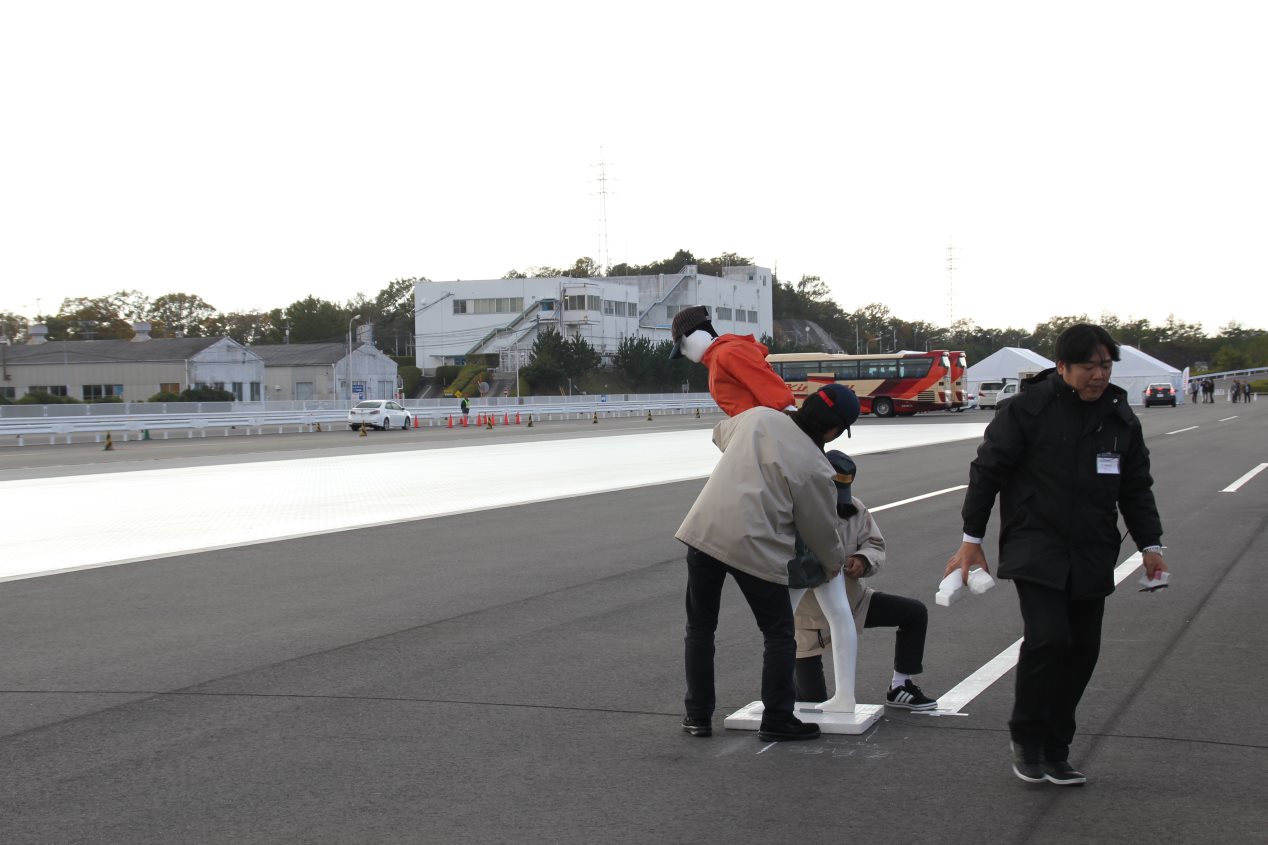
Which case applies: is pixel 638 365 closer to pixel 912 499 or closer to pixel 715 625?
pixel 912 499

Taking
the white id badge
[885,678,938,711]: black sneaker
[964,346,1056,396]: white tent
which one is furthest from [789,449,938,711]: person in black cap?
[964,346,1056,396]: white tent

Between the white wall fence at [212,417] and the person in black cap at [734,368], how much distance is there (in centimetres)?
4052

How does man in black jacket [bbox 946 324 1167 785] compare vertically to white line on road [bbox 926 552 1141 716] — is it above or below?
above

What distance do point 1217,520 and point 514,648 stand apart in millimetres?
10125

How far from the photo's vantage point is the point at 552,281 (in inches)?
4060

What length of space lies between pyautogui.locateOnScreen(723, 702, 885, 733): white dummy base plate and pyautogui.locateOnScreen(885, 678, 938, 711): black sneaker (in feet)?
0.62

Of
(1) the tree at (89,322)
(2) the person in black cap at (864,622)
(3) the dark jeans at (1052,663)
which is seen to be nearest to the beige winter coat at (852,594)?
(2) the person in black cap at (864,622)

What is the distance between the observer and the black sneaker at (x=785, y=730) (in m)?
5.48

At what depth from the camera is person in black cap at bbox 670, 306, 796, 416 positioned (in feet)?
19.3

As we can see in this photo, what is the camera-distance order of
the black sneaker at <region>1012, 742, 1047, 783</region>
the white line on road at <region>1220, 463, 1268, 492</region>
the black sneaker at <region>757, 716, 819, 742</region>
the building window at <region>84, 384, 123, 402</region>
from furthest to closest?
the building window at <region>84, 384, 123, 402</region>, the white line on road at <region>1220, 463, 1268, 492</region>, the black sneaker at <region>757, 716, 819, 742</region>, the black sneaker at <region>1012, 742, 1047, 783</region>

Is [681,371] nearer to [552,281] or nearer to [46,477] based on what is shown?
[552,281]

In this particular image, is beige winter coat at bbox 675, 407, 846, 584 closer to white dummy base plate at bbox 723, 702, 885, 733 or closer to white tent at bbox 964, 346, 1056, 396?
white dummy base plate at bbox 723, 702, 885, 733

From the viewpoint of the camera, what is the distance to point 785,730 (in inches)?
216

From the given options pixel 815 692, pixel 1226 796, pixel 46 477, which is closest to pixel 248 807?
pixel 815 692
